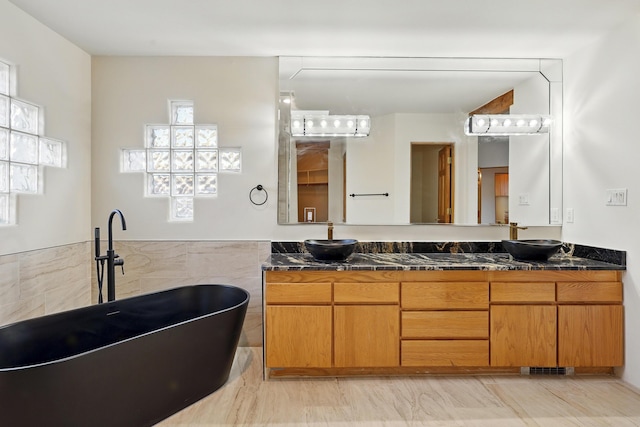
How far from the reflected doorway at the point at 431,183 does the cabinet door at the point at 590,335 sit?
113cm

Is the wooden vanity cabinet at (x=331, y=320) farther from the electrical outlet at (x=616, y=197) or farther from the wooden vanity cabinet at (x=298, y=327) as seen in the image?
the electrical outlet at (x=616, y=197)

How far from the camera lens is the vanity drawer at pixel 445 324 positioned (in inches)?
101

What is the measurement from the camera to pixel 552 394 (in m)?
2.41

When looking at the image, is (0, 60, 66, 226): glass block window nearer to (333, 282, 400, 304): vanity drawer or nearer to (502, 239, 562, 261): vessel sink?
(333, 282, 400, 304): vanity drawer

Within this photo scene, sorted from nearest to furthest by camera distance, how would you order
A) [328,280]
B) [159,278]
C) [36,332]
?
[36,332], [328,280], [159,278]

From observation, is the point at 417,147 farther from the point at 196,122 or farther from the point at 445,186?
the point at 196,122

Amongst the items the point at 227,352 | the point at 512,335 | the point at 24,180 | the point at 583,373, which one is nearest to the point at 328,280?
the point at 227,352

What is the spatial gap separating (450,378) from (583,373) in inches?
40.1

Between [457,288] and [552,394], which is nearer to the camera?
[552,394]

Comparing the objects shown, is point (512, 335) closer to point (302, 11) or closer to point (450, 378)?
point (450, 378)

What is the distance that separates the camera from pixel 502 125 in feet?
10.3

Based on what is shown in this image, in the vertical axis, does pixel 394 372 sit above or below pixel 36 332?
below

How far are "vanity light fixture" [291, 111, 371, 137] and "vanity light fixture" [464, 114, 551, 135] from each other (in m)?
0.93

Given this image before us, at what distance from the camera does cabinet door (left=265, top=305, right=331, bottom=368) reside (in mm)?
2541
